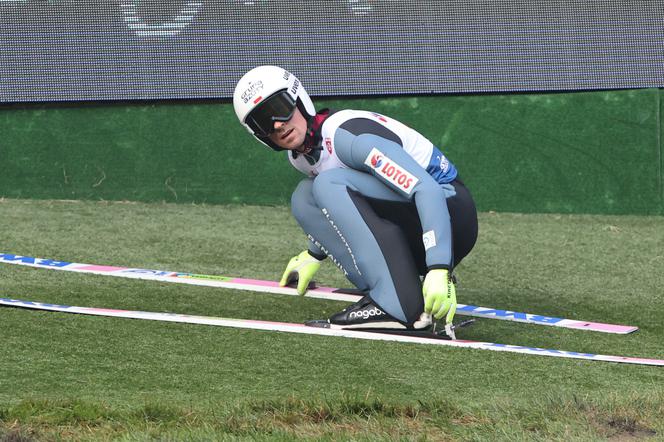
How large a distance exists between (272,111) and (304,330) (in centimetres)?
87

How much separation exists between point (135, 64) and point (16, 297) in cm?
420

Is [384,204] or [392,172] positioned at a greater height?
[392,172]

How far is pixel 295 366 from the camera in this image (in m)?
3.79

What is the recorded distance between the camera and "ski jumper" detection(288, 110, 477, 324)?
4152 millimetres

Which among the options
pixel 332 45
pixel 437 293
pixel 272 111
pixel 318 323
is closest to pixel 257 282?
pixel 318 323

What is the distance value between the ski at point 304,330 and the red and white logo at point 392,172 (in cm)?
58

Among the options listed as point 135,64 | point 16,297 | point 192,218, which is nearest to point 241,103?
point 16,297

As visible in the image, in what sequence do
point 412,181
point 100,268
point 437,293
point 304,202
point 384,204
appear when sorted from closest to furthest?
1. point 437,293
2. point 412,181
3. point 384,204
4. point 304,202
5. point 100,268

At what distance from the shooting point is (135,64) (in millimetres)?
8703

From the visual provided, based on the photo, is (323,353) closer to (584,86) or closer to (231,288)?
(231,288)

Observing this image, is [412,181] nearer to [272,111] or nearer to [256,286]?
[272,111]

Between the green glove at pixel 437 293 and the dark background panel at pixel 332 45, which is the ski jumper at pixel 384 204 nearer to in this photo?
the green glove at pixel 437 293

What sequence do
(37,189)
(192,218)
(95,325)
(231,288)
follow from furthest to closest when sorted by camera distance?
(37,189), (192,218), (231,288), (95,325)

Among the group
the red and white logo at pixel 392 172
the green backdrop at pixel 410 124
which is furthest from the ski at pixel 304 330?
the green backdrop at pixel 410 124
